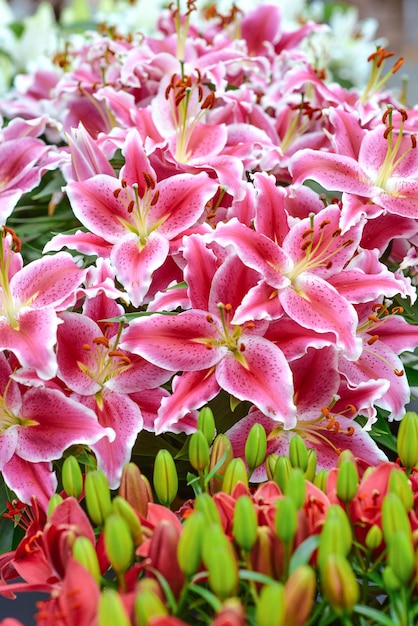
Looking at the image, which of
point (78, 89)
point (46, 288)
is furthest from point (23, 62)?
point (46, 288)

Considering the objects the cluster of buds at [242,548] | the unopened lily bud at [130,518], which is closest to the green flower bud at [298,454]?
the cluster of buds at [242,548]

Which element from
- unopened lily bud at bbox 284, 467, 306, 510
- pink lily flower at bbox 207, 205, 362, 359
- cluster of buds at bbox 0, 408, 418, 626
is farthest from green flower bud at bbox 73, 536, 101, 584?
pink lily flower at bbox 207, 205, 362, 359

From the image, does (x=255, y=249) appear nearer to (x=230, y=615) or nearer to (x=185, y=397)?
(x=185, y=397)

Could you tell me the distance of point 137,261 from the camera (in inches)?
24.4

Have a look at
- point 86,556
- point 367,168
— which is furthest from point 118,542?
point 367,168

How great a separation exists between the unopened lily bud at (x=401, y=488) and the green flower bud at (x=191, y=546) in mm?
106

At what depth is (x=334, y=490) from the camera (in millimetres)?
470

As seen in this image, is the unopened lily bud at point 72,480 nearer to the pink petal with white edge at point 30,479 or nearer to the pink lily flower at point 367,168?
the pink petal with white edge at point 30,479

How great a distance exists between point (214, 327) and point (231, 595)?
0.80 ft

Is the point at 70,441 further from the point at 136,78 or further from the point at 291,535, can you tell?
the point at 136,78

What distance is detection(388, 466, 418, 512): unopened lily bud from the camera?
1.43 ft

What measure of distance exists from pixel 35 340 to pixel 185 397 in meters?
0.10

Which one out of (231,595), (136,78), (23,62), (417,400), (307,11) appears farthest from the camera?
(307,11)

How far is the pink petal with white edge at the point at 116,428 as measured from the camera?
Answer: 561 millimetres
